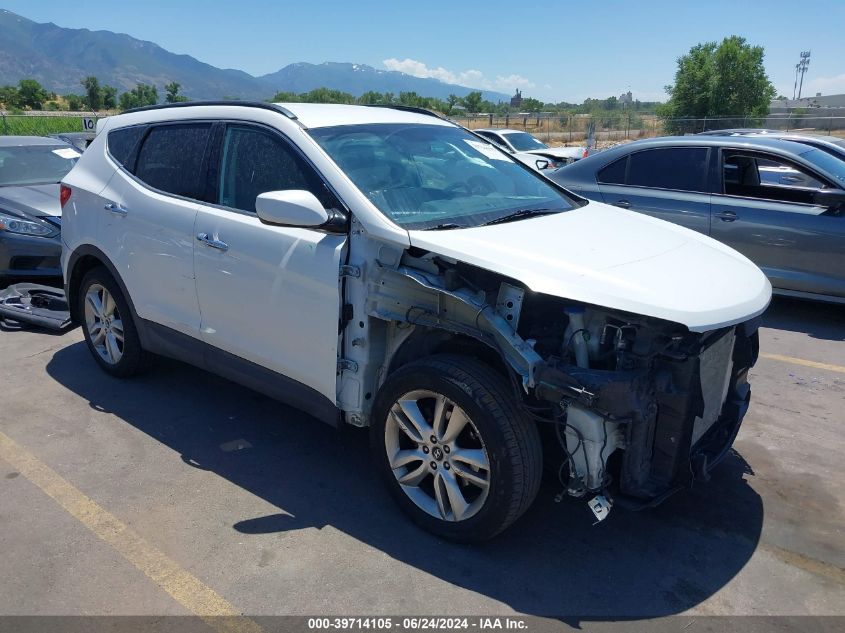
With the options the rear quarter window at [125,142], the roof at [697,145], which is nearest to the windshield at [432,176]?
the rear quarter window at [125,142]

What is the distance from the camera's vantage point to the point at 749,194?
23.0 ft

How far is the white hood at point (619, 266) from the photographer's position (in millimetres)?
2672

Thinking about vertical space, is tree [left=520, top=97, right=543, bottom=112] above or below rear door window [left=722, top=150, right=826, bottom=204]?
above

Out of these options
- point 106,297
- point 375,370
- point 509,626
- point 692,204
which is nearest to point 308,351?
point 375,370

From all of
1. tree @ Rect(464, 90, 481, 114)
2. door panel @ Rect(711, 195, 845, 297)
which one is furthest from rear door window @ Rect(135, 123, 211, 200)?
tree @ Rect(464, 90, 481, 114)

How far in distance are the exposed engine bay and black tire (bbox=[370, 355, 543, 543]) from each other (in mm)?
95

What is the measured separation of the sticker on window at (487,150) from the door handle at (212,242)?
5.34 ft

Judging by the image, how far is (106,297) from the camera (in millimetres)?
4852

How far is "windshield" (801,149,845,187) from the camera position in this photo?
6.28m

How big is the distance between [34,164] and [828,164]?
879cm

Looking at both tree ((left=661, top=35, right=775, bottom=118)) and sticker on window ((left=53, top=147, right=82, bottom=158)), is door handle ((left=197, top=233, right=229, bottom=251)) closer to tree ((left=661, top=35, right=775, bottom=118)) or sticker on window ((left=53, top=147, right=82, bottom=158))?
sticker on window ((left=53, top=147, right=82, bottom=158))

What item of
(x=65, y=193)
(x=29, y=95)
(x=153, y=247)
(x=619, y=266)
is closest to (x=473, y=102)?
(x=29, y=95)

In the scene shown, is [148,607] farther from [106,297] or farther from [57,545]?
[106,297]

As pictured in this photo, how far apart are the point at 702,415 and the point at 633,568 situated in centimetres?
73
